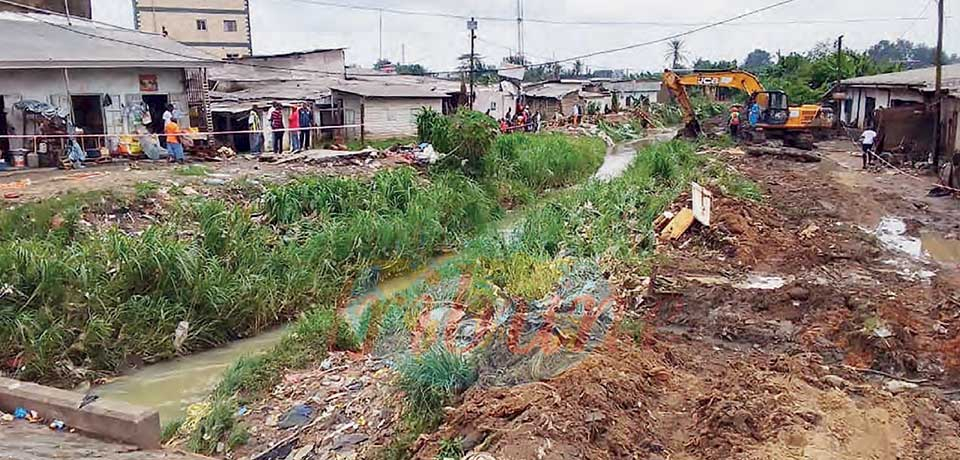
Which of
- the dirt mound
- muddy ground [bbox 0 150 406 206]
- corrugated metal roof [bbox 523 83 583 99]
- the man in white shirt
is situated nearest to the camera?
the dirt mound

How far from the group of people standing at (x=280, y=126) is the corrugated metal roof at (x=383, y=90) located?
289 cm

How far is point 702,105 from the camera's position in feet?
163

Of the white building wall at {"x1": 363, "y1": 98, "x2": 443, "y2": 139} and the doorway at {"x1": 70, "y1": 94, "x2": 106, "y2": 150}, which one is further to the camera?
the white building wall at {"x1": 363, "y1": 98, "x2": 443, "y2": 139}

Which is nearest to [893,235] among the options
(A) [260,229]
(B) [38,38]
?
(A) [260,229]

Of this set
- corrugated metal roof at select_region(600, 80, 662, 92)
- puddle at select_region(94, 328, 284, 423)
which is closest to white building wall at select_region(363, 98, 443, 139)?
puddle at select_region(94, 328, 284, 423)

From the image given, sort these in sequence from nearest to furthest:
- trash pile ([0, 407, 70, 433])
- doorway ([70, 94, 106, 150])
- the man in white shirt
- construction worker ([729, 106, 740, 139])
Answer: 1. trash pile ([0, 407, 70, 433])
2. doorway ([70, 94, 106, 150])
3. the man in white shirt
4. construction worker ([729, 106, 740, 139])

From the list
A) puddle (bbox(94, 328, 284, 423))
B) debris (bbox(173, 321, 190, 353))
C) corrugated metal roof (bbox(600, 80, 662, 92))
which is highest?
corrugated metal roof (bbox(600, 80, 662, 92))

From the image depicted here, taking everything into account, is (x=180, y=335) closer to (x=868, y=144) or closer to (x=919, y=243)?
(x=919, y=243)

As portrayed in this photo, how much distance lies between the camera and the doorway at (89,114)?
17.5 m

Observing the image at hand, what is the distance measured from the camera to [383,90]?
83.1 feet

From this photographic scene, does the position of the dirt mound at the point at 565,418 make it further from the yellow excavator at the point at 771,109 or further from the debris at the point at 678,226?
the yellow excavator at the point at 771,109

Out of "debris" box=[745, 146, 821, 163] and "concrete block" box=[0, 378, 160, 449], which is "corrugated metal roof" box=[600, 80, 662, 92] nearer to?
"debris" box=[745, 146, 821, 163]

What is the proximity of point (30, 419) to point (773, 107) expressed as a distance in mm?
25480

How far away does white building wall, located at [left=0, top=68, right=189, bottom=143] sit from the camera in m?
16.0
